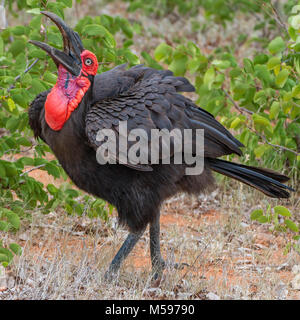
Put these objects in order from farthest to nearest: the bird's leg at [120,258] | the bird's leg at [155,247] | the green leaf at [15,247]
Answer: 1. the bird's leg at [155,247]
2. the bird's leg at [120,258]
3. the green leaf at [15,247]

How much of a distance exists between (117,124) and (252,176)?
3.43 feet

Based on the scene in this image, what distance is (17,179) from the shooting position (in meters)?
4.41

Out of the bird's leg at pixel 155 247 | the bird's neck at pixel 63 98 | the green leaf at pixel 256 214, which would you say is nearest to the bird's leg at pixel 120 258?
the bird's leg at pixel 155 247

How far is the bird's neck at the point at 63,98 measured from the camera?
11.2 feet

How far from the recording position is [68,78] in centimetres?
347

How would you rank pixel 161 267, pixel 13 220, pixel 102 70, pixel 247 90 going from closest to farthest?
pixel 13 220 < pixel 161 267 < pixel 102 70 < pixel 247 90

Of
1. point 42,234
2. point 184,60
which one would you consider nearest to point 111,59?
point 184,60

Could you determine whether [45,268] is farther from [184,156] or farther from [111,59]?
[111,59]

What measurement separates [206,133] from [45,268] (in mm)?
1358

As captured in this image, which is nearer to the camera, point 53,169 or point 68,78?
point 68,78

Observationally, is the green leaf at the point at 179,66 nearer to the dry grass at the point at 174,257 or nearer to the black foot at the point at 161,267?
the dry grass at the point at 174,257

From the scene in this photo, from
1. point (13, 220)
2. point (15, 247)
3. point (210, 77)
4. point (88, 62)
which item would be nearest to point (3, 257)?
point (15, 247)

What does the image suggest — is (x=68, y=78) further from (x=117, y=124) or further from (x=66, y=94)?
(x=117, y=124)

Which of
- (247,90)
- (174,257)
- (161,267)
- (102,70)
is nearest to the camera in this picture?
(161,267)
